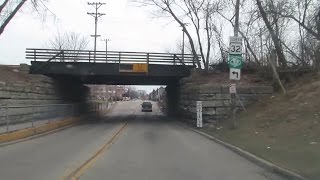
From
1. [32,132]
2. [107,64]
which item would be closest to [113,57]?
[107,64]

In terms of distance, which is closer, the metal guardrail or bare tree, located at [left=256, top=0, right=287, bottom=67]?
the metal guardrail

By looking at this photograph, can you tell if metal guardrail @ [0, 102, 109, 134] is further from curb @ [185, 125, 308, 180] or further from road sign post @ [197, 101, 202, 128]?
curb @ [185, 125, 308, 180]

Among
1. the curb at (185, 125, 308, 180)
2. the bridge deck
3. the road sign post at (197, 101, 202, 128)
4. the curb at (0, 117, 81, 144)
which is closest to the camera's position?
the curb at (185, 125, 308, 180)

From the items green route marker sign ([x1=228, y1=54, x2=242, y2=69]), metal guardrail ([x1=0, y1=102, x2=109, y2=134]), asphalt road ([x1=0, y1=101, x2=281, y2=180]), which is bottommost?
asphalt road ([x1=0, y1=101, x2=281, y2=180])

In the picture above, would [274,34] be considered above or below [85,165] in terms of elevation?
above

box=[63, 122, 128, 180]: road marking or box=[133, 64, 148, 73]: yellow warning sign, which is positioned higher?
box=[133, 64, 148, 73]: yellow warning sign

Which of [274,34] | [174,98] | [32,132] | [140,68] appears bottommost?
[32,132]

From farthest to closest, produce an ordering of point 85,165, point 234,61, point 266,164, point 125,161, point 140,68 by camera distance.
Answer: point 140,68, point 234,61, point 125,161, point 85,165, point 266,164

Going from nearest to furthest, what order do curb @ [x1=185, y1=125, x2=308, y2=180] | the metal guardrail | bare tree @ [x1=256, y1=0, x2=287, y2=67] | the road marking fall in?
curb @ [x1=185, y1=125, x2=308, y2=180] < the road marking < the metal guardrail < bare tree @ [x1=256, y1=0, x2=287, y2=67]

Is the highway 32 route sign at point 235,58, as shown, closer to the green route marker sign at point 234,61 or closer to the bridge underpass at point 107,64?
the green route marker sign at point 234,61

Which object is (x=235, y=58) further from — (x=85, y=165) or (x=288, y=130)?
(x=85, y=165)

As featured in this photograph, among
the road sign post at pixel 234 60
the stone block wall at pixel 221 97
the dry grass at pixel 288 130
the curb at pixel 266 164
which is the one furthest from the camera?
the stone block wall at pixel 221 97

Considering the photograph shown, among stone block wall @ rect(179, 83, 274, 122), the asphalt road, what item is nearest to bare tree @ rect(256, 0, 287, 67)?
stone block wall @ rect(179, 83, 274, 122)

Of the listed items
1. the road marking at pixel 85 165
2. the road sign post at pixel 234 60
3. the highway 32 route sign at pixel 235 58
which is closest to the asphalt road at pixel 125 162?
the road marking at pixel 85 165
